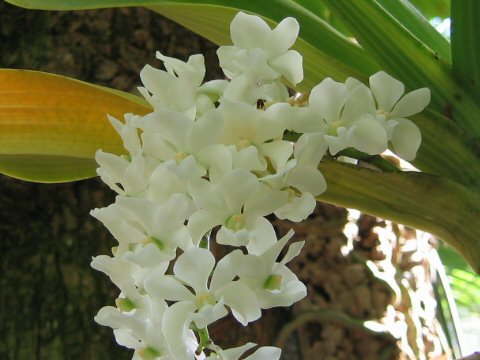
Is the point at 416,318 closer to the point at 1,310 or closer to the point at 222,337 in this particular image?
the point at 222,337

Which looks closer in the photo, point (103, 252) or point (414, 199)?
point (414, 199)

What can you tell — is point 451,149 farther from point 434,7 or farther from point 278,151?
point 434,7

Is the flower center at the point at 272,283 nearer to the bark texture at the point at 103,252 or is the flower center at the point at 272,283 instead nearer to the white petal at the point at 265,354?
the white petal at the point at 265,354

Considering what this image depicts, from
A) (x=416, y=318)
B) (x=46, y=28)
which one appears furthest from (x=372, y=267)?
(x=46, y=28)

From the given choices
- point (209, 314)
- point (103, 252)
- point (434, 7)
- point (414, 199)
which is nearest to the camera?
point (209, 314)

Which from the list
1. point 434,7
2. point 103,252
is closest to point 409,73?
point 103,252

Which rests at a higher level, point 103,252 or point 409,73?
point 409,73

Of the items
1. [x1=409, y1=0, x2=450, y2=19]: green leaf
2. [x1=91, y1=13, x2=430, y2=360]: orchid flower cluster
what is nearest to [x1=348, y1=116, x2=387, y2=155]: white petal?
[x1=91, y1=13, x2=430, y2=360]: orchid flower cluster
